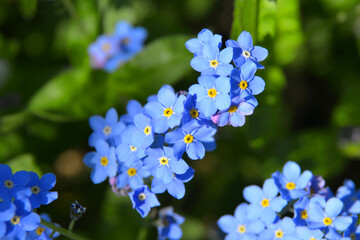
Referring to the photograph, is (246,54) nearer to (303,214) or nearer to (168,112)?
(168,112)

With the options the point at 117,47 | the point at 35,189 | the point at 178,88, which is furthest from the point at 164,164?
the point at 117,47

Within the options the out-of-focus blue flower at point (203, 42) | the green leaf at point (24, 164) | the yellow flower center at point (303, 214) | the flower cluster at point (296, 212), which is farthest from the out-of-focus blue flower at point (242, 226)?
the green leaf at point (24, 164)

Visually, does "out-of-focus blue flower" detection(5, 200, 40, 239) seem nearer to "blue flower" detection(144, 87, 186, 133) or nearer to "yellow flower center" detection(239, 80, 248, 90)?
"blue flower" detection(144, 87, 186, 133)

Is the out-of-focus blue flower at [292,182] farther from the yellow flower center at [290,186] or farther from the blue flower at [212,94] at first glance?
the blue flower at [212,94]

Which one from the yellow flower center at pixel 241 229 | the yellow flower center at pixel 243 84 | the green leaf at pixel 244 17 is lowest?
the yellow flower center at pixel 241 229

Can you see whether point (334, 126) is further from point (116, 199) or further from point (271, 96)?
point (116, 199)

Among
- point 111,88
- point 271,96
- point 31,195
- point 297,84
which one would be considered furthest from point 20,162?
point 297,84
